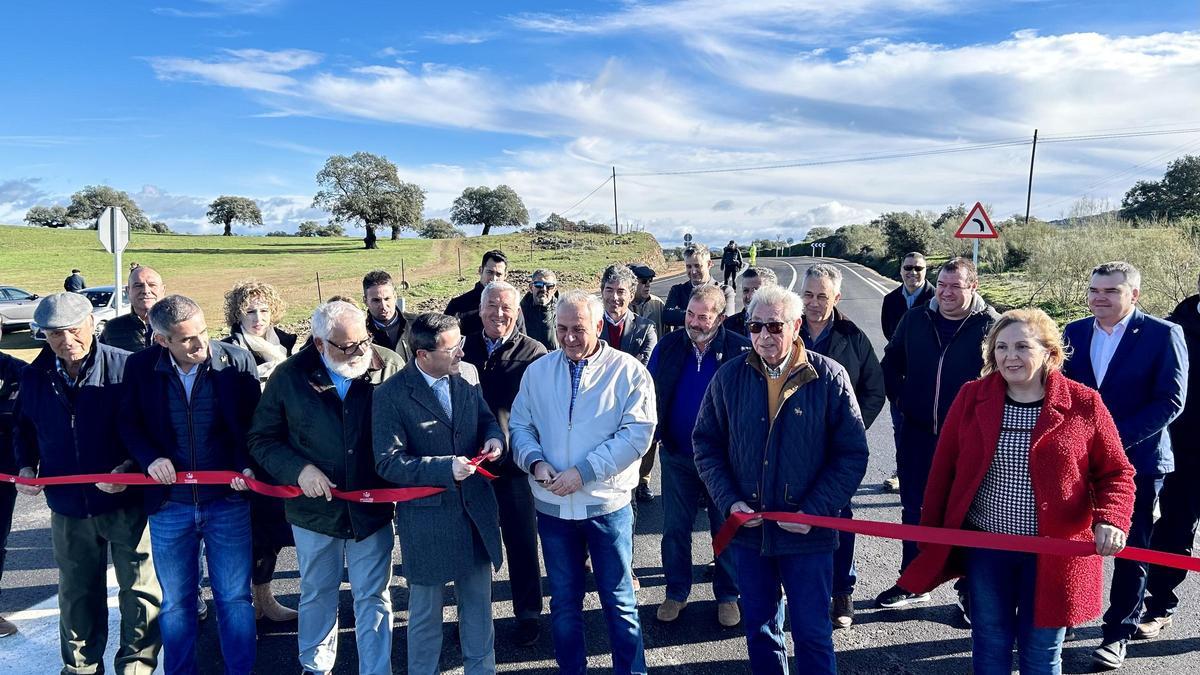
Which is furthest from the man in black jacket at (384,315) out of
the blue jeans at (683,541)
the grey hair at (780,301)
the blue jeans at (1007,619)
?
the blue jeans at (1007,619)

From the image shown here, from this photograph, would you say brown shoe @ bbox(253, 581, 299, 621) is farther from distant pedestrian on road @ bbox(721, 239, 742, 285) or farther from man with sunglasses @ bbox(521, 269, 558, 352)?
distant pedestrian on road @ bbox(721, 239, 742, 285)

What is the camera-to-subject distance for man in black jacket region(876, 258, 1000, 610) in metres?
4.42

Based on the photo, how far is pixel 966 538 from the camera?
3104 millimetres

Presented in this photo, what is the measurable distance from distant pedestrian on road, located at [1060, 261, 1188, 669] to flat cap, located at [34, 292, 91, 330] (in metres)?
5.39

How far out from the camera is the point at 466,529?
3.66 metres

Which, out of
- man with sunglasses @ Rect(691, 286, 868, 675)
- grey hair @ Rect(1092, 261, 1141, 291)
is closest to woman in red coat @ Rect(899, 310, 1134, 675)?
man with sunglasses @ Rect(691, 286, 868, 675)

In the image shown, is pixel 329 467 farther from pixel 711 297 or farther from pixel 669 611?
pixel 711 297

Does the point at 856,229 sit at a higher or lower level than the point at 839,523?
higher

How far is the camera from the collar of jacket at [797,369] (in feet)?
10.8

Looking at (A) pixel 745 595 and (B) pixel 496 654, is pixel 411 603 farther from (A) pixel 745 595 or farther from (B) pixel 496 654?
(A) pixel 745 595

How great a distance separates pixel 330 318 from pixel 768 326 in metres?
2.14

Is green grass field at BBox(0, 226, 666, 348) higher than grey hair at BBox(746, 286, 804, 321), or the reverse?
green grass field at BBox(0, 226, 666, 348)

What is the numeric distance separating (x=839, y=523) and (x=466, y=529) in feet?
5.98

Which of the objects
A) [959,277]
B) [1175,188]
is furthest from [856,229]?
[959,277]
